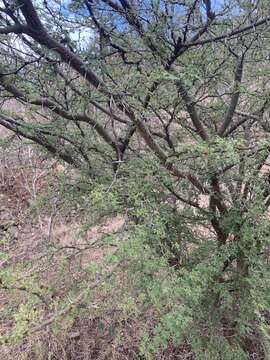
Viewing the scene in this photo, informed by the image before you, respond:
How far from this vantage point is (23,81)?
183 centimetres

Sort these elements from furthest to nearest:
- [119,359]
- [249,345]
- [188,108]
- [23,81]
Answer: [119,359], [249,345], [188,108], [23,81]

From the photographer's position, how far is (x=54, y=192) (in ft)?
7.72

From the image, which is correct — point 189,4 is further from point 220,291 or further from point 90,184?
point 220,291

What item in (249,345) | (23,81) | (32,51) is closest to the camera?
(32,51)

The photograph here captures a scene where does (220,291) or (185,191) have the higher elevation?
(185,191)

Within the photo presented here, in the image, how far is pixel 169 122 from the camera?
197cm

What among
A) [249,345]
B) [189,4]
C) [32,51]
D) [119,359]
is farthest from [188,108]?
[119,359]

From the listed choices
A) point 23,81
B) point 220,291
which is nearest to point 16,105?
point 23,81

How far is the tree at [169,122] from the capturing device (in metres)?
1.63

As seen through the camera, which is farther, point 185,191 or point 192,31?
point 185,191

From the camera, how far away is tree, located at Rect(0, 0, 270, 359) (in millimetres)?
1630

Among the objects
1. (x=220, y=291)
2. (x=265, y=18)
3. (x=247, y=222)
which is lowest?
(x=220, y=291)

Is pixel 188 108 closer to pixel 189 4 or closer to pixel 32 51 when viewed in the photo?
pixel 189 4

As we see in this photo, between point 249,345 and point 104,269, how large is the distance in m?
1.58
